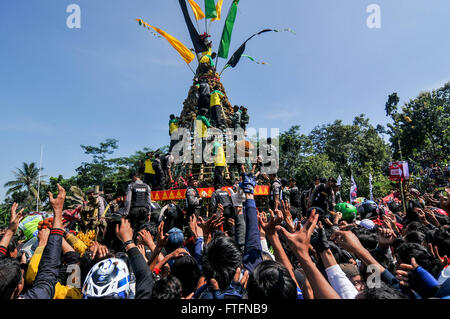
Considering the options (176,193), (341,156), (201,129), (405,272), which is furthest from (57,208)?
(341,156)

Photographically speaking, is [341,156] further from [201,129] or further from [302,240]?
[302,240]

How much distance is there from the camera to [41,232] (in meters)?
2.71

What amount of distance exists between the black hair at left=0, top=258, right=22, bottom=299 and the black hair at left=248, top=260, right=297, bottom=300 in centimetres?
179

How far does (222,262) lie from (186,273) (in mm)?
587

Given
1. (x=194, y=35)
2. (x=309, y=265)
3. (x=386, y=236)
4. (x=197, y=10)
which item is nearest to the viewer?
(x=309, y=265)

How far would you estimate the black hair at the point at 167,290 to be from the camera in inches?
73.0

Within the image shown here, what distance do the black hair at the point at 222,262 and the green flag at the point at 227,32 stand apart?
14.7 m

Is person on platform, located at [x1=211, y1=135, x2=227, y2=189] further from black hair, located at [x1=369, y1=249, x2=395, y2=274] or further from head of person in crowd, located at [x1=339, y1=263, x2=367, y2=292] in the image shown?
head of person in crowd, located at [x1=339, y1=263, x2=367, y2=292]

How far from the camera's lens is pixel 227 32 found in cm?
1469

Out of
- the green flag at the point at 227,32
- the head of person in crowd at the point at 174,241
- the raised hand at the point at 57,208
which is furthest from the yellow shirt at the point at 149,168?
the raised hand at the point at 57,208

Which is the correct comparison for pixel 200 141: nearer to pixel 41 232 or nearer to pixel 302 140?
pixel 41 232

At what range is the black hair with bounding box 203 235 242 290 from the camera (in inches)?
74.3

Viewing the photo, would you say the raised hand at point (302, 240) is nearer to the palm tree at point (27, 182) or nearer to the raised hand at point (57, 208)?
the raised hand at point (57, 208)
